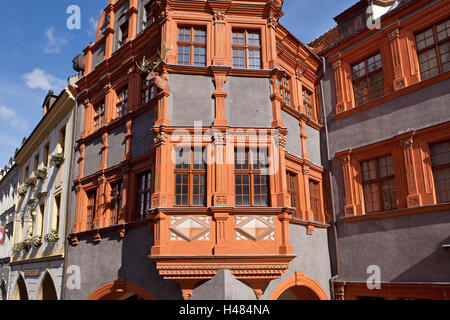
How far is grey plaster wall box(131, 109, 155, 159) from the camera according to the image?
12.8 metres

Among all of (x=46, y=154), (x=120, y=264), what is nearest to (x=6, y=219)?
(x=46, y=154)

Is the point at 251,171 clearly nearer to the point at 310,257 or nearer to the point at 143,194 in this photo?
the point at 143,194

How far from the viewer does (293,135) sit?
45.3 ft

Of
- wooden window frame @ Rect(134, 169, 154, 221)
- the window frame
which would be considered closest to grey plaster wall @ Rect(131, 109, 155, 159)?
wooden window frame @ Rect(134, 169, 154, 221)

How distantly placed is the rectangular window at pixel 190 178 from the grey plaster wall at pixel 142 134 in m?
1.89

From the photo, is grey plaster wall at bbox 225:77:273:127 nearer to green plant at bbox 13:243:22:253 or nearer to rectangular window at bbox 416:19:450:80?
rectangular window at bbox 416:19:450:80

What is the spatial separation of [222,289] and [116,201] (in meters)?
5.98

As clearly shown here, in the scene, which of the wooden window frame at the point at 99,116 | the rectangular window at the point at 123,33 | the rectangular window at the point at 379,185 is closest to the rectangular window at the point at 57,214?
the wooden window frame at the point at 99,116

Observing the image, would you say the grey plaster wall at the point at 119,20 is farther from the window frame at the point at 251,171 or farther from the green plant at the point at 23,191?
the green plant at the point at 23,191

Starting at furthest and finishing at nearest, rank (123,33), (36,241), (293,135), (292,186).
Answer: (36,241)
(123,33)
(293,135)
(292,186)

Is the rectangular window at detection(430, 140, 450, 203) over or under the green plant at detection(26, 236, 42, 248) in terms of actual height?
over

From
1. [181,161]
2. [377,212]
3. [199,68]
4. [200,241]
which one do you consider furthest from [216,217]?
[377,212]

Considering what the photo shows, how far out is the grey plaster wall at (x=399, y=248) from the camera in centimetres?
1141

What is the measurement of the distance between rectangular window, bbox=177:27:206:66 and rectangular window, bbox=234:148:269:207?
Result: 333 cm
